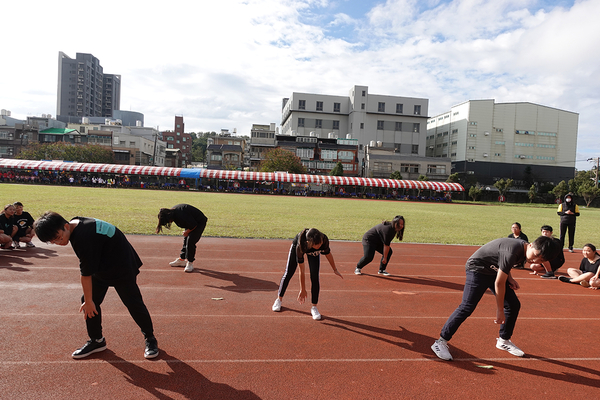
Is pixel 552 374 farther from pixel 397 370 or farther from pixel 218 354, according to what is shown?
pixel 218 354

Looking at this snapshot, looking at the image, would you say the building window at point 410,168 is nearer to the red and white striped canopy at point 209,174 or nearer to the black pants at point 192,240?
the red and white striped canopy at point 209,174

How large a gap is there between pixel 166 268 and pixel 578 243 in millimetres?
15853

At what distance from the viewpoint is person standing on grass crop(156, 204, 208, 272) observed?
7.10 m

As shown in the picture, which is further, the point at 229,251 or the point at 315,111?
the point at 315,111

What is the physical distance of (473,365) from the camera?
450cm

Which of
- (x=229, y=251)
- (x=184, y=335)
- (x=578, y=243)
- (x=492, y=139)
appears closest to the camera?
(x=184, y=335)

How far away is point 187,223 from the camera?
7605mm

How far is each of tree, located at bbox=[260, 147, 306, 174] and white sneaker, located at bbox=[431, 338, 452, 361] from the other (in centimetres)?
6281

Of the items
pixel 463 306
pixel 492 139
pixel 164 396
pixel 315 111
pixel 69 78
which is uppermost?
pixel 69 78

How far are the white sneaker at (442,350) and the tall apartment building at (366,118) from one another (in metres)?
84.0

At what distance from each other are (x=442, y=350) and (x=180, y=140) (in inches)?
4511

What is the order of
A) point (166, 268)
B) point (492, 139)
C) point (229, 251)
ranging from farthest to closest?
point (492, 139) < point (229, 251) < point (166, 268)

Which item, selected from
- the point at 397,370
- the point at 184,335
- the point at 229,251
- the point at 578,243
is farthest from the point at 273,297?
the point at 578,243

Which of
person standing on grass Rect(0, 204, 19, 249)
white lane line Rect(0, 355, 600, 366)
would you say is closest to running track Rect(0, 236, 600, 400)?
white lane line Rect(0, 355, 600, 366)
